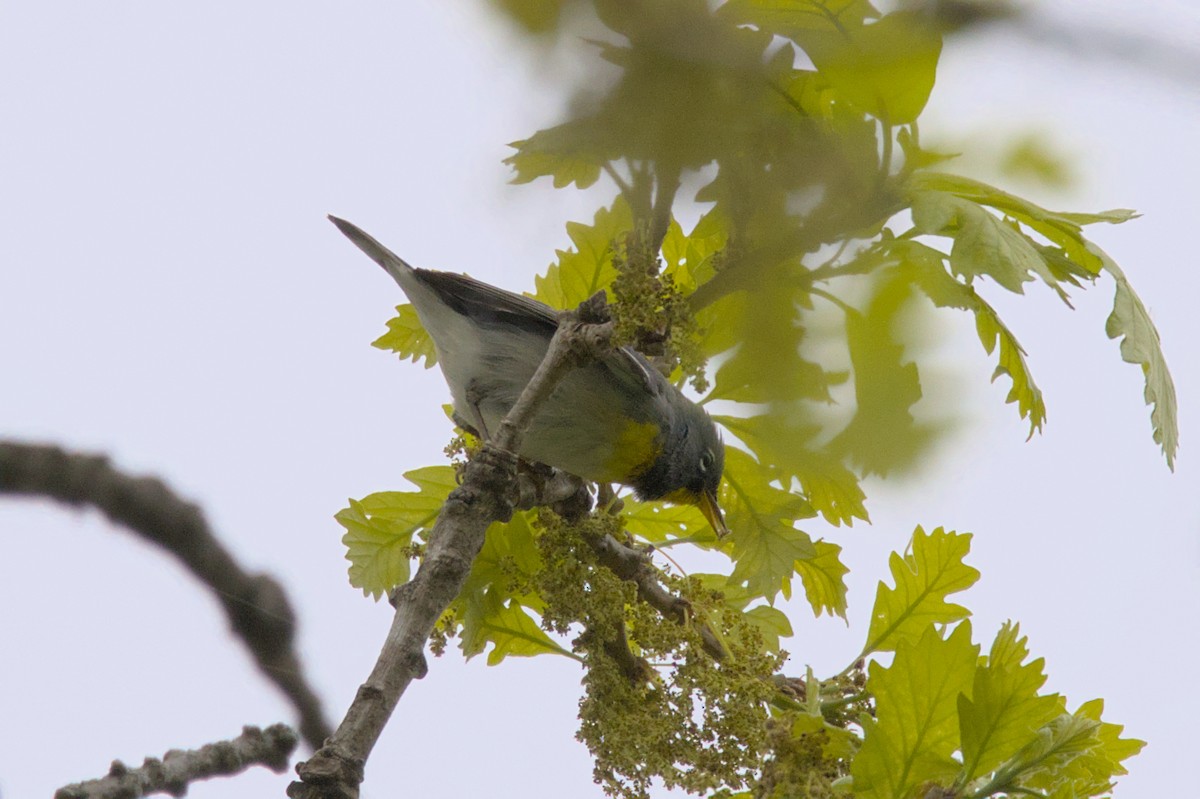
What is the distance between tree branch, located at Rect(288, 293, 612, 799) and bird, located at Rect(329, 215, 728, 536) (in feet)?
3.60

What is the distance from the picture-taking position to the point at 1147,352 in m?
2.08

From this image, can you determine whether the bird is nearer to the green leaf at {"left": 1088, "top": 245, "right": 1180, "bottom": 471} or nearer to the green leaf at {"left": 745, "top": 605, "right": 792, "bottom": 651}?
the green leaf at {"left": 745, "top": 605, "right": 792, "bottom": 651}

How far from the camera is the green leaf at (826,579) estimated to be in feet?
9.50

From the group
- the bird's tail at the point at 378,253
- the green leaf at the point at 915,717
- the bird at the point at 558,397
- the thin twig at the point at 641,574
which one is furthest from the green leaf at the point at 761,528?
the bird's tail at the point at 378,253

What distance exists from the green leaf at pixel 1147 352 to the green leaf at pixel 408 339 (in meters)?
2.05

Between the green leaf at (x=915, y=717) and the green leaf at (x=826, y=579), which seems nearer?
the green leaf at (x=915, y=717)

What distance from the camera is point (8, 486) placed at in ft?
3.48

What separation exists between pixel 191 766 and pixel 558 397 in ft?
8.46

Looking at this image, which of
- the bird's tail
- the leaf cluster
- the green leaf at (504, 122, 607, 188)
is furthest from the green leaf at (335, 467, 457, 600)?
the green leaf at (504, 122, 607, 188)

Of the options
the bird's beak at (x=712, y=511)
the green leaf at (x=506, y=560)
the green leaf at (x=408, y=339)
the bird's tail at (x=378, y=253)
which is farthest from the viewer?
the bird's tail at (x=378, y=253)

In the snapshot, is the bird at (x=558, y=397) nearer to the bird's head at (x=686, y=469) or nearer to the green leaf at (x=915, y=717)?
the bird's head at (x=686, y=469)

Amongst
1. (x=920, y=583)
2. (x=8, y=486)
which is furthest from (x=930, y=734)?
(x=8, y=486)

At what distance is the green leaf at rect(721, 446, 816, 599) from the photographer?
2764mm

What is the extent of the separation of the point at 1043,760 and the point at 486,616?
1335 millimetres
